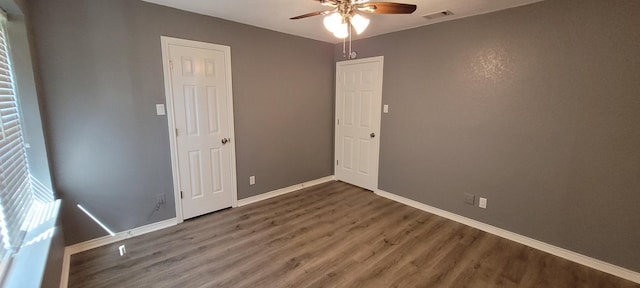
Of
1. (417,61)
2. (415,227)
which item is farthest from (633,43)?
(415,227)

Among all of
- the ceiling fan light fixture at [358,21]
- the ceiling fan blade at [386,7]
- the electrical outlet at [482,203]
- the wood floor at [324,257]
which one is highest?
the ceiling fan blade at [386,7]

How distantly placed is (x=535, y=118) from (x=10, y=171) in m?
4.10

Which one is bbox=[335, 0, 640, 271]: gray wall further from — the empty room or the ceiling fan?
the ceiling fan

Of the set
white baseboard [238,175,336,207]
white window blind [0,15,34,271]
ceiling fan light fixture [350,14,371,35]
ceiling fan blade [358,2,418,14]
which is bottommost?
white baseboard [238,175,336,207]

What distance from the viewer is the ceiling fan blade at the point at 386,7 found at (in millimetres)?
1687

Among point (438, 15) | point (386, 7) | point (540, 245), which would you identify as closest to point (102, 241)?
point (386, 7)

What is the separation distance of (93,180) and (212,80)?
60.2 inches

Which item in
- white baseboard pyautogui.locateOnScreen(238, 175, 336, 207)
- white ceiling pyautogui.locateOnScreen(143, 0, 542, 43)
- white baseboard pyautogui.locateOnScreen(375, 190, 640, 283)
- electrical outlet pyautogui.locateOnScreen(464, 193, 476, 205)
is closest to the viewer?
white baseboard pyautogui.locateOnScreen(375, 190, 640, 283)

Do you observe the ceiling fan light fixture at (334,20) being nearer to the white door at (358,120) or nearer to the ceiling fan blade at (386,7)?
the ceiling fan blade at (386,7)

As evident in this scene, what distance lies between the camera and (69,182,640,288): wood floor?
2.14 meters

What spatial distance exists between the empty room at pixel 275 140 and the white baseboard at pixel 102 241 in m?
0.01

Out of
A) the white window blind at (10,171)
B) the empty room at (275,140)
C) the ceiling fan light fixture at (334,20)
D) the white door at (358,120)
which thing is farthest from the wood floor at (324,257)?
the ceiling fan light fixture at (334,20)

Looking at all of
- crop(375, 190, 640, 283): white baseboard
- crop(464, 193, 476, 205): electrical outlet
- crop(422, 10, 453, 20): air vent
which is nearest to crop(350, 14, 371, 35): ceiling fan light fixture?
crop(422, 10, 453, 20): air vent

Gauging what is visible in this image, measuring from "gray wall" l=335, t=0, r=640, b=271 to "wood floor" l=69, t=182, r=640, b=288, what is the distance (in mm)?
369
